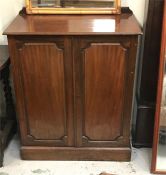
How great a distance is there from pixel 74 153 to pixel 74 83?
1.80 feet

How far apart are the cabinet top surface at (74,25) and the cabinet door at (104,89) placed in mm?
53

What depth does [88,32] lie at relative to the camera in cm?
171

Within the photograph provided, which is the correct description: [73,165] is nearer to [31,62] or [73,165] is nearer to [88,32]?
[31,62]

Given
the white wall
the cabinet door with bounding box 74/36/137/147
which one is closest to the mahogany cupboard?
the cabinet door with bounding box 74/36/137/147

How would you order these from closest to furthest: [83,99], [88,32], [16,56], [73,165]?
[88,32] < [16,56] < [83,99] < [73,165]

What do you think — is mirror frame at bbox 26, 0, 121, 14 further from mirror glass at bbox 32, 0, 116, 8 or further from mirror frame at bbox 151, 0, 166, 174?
mirror frame at bbox 151, 0, 166, 174

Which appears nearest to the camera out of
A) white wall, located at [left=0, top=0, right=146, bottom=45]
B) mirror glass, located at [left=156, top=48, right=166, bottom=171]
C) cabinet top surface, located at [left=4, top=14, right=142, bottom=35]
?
cabinet top surface, located at [left=4, top=14, right=142, bottom=35]

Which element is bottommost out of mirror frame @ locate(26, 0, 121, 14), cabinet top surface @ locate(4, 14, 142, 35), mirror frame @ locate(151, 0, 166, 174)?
mirror frame @ locate(151, 0, 166, 174)

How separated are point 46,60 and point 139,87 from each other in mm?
759

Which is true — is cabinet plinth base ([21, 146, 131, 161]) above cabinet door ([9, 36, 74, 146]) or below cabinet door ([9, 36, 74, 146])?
below

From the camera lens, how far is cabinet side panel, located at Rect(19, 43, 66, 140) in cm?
181

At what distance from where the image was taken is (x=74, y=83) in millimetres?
1899

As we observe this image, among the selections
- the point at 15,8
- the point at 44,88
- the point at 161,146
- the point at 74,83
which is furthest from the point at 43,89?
the point at 161,146

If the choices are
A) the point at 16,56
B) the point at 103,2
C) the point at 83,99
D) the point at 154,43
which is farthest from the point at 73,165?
the point at 103,2
